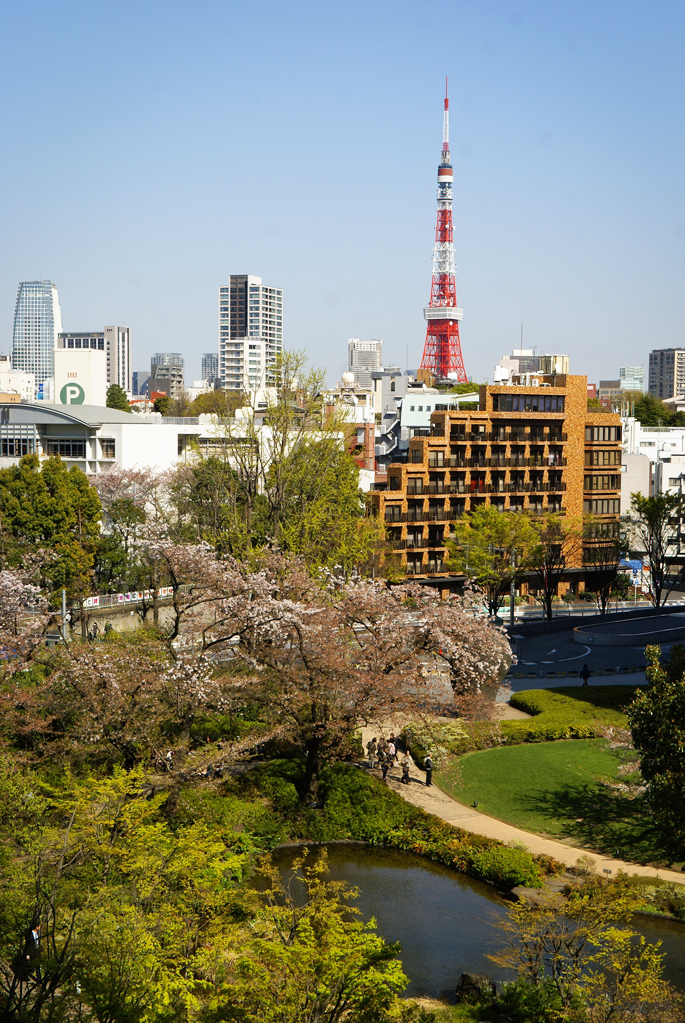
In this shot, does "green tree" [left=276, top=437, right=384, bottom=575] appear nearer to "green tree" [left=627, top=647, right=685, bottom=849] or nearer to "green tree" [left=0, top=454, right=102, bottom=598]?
"green tree" [left=0, top=454, right=102, bottom=598]

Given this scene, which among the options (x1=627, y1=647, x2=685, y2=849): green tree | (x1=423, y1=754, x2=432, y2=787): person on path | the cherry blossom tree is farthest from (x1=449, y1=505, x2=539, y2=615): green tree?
(x1=627, y1=647, x2=685, y2=849): green tree

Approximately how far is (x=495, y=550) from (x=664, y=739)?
36.3 m

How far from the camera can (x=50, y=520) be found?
4362cm

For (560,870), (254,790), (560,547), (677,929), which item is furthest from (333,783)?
(560,547)

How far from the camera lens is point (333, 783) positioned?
83.1 ft

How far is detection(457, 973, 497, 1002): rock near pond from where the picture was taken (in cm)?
1594

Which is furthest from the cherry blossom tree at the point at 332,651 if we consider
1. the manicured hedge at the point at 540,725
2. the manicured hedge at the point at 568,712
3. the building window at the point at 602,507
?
the building window at the point at 602,507

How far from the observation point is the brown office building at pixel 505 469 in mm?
60188

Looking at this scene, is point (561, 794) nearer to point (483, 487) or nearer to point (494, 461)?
point (483, 487)

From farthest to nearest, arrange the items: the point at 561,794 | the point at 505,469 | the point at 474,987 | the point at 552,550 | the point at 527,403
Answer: the point at 527,403, the point at 505,469, the point at 552,550, the point at 561,794, the point at 474,987

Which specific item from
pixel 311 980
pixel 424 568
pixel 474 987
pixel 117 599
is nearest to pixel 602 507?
pixel 424 568

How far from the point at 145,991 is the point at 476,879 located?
1086cm

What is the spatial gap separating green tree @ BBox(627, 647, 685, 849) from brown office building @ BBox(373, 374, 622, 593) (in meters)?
37.6

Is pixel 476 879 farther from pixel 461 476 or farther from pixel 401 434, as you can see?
pixel 401 434
